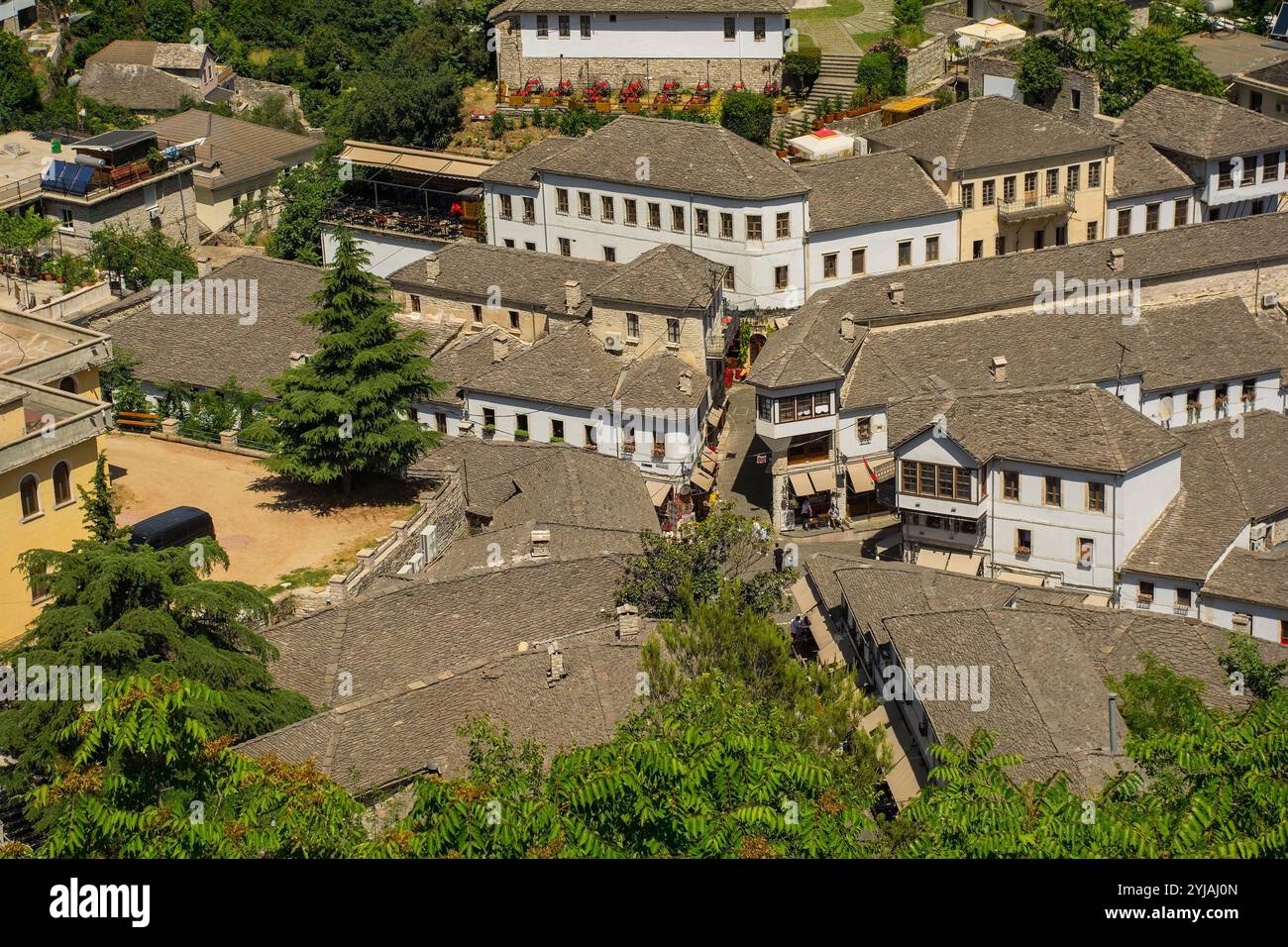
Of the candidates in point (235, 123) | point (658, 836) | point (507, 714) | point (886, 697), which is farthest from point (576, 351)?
point (658, 836)

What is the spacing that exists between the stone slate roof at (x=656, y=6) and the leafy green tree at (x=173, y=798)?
2777 inches

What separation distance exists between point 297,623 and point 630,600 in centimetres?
995

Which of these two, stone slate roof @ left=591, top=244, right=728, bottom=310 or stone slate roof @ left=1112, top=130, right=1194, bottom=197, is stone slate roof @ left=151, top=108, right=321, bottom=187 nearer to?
stone slate roof @ left=591, top=244, right=728, bottom=310

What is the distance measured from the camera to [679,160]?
85.5 m

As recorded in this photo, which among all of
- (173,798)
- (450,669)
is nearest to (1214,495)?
(450,669)

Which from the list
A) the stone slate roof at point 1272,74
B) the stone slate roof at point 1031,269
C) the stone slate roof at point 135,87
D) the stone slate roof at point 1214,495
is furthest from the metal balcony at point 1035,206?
the stone slate roof at point 135,87

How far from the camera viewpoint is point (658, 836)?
28.9m

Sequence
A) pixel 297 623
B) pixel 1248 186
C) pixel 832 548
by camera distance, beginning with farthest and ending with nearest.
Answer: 1. pixel 1248 186
2. pixel 832 548
3. pixel 297 623

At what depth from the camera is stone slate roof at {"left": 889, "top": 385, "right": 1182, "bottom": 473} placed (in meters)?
65.6

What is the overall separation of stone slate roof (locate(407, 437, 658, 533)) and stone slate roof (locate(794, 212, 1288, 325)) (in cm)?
1339

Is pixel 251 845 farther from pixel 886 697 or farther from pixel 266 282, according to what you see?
pixel 266 282

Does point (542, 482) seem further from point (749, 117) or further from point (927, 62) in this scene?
point (927, 62)

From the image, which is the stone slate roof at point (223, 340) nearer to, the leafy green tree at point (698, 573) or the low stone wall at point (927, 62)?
the leafy green tree at point (698, 573)

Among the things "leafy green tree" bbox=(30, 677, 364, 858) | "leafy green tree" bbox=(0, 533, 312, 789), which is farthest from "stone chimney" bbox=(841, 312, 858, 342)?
"leafy green tree" bbox=(30, 677, 364, 858)
